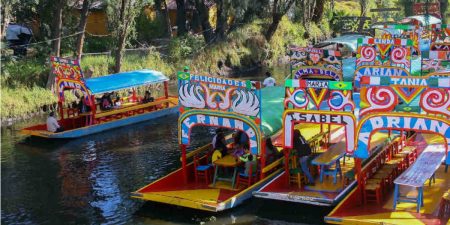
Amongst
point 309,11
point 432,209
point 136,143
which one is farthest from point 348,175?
point 309,11

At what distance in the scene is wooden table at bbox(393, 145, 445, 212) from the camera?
14.6 m

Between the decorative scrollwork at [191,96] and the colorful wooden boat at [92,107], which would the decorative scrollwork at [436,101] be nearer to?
the decorative scrollwork at [191,96]

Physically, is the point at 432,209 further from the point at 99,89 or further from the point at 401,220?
the point at 99,89

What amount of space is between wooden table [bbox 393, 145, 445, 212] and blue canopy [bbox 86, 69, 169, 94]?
15.0 metres

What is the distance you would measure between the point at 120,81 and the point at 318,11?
30.6 meters

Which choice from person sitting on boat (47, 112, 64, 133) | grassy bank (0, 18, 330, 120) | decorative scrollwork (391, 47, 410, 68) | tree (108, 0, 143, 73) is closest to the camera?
decorative scrollwork (391, 47, 410, 68)

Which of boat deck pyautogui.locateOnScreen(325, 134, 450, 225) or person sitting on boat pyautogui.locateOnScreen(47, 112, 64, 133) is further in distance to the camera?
person sitting on boat pyautogui.locateOnScreen(47, 112, 64, 133)

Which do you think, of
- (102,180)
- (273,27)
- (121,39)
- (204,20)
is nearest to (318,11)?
(273,27)

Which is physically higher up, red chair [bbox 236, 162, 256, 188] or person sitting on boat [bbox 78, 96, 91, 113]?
person sitting on boat [bbox 78, 96, 91, 113]

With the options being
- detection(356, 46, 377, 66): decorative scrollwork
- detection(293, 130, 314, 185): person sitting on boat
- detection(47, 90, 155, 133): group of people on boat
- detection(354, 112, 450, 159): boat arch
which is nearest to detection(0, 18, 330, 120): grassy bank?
detection(47, 90, 155, 133): group of people on boat

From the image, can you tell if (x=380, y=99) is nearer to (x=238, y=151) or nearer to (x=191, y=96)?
(x=238, y=151)

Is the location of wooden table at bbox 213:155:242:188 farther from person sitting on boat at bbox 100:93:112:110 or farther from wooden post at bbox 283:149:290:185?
person sitting on boat at bbox 100:93:112:110

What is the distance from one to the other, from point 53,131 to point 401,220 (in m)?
16.3

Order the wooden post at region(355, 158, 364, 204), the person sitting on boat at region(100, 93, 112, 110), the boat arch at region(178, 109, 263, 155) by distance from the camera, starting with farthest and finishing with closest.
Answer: the person sitting on boat at region(100, 93, 112, 110) → the boat arch at region(178, 109, 263, 155) → the wooden post at region(355, 158, 364, 204)
